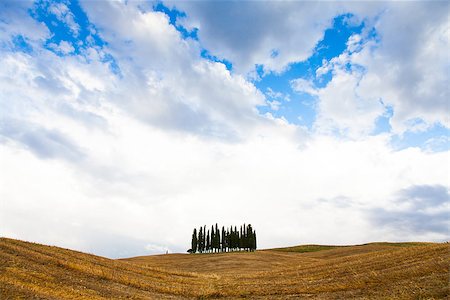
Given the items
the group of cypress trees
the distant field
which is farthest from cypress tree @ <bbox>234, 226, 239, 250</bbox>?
the distant field

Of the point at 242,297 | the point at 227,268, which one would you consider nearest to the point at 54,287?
the point at 242,297

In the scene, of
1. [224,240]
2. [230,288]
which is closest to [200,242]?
[224,240]

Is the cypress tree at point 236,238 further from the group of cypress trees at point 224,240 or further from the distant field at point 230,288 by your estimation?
the distant field at point 230,288

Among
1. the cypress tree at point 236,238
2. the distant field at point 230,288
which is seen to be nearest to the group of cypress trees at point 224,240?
the cypress tree at point 236,238

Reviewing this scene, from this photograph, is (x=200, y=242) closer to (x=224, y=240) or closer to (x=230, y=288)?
(x=224, y=240)

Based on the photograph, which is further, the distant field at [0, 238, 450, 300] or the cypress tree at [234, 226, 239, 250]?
the cypress tree at [234, 226, 239, 250]

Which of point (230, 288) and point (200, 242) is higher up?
point (200, 242)

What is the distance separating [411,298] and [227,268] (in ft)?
134

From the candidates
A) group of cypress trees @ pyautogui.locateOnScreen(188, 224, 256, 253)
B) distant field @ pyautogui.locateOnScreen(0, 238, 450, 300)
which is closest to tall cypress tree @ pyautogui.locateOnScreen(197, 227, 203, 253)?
group of cypress trees @ pyautogui.locateOnScreen(188, 224, 256, 253)

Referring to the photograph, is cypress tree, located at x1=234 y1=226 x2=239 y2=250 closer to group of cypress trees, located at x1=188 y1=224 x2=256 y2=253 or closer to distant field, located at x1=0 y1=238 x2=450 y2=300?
group of cypress trees, located at x1=188 y1=224 x2=256 y2=253

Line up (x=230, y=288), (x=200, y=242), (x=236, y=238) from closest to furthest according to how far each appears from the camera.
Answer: (x=230, y=288) → (x=200, y=242) → (x=236, y=238)

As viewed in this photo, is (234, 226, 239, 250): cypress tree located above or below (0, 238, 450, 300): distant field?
above

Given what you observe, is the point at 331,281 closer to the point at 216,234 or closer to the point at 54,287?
the point at 54,287

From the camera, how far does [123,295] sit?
25.5 metres
